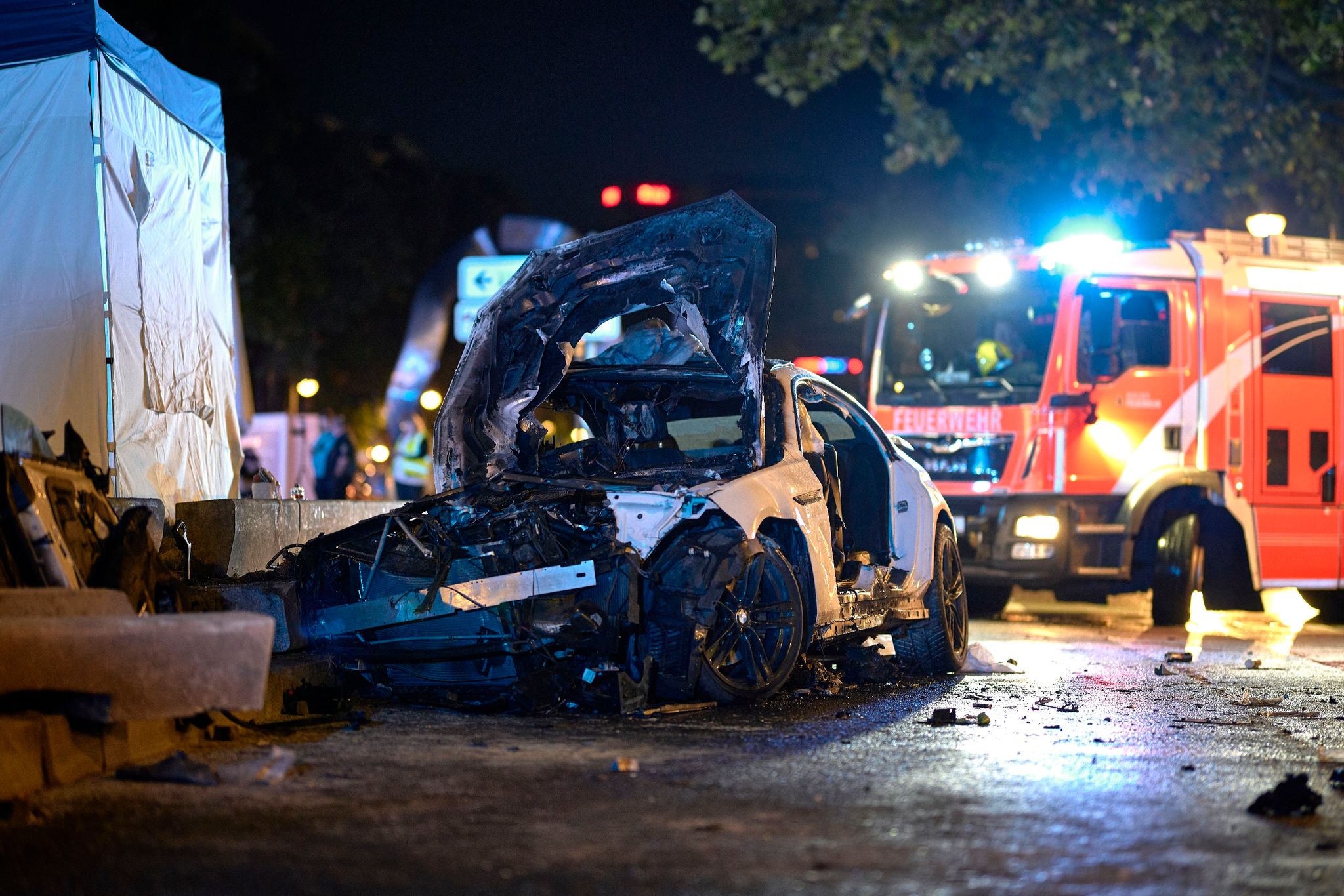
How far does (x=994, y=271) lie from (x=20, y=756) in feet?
31.7

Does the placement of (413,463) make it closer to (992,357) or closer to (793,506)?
(992,357)

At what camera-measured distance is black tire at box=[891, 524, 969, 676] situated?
865 cm

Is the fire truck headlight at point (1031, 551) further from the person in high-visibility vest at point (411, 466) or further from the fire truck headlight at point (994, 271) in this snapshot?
the person in high-visibility vest at point (411, 466)

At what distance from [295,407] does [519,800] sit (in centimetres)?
4347

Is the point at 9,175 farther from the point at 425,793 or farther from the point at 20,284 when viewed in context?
the point at 425,793

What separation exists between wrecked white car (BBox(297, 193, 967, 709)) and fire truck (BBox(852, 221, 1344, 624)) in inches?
158

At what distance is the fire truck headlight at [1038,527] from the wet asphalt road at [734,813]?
477 centimetres

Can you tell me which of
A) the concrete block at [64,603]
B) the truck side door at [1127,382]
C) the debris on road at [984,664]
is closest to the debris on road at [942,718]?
the debris on road at [984,664]

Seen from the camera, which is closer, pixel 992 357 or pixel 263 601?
pixel 263 601

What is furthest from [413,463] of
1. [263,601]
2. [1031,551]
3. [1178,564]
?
[263,601]

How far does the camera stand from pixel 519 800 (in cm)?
480

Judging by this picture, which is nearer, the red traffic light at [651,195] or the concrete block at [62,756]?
the concrete block at [62,756]

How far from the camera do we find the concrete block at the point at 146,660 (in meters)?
4.80

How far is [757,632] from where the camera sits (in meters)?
7.08
